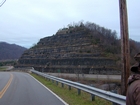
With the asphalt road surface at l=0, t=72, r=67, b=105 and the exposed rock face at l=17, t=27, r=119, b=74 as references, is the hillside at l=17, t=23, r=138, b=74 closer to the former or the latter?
the exposed rock face at l=17, t=27, r=119, b=74

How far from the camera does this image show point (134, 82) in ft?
8.85

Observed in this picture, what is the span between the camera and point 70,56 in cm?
6831

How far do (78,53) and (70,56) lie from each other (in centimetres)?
268

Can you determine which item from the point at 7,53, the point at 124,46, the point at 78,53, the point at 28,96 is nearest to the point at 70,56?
the point at 78,53

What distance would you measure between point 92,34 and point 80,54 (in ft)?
41.6

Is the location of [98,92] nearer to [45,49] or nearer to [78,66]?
Result: [78,66]

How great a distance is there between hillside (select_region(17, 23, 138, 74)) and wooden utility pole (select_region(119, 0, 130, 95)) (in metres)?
43.5

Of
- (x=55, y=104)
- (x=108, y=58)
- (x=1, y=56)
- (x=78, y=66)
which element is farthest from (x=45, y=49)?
(x=1, y=56)

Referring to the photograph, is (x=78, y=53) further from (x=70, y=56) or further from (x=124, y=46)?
(x=124, y=46)

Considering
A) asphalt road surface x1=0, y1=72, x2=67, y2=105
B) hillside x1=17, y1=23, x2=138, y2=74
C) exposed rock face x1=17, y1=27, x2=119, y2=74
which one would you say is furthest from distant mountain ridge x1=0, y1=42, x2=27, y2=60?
asphalt road surface x1=0, y1=72, x2=67, y2=105

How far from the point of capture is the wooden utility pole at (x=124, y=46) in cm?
912

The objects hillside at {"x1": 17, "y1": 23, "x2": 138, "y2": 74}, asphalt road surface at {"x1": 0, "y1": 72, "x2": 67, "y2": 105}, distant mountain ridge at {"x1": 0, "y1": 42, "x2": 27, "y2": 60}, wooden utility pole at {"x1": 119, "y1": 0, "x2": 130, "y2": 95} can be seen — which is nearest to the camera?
wooden utility pole at {"x1": 119, "y1": 0, "x2": 130, "y2": 95}

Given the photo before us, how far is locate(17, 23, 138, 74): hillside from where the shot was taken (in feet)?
193

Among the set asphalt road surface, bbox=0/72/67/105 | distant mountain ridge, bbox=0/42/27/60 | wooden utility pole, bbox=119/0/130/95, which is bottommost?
asphalt road surface, bbox=0/72/67/105
